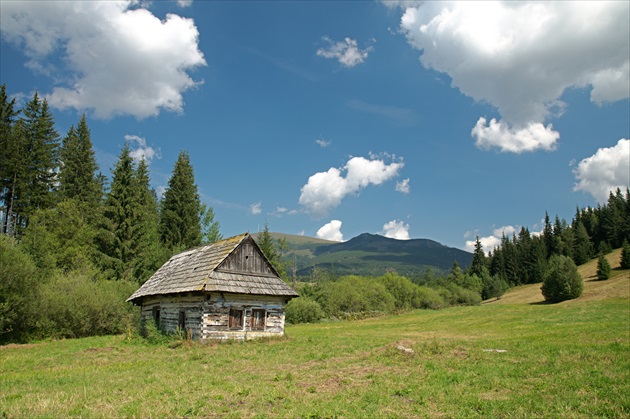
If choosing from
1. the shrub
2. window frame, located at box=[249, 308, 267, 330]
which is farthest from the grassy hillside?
window frame, located at box=[249, 308, 267, 330]

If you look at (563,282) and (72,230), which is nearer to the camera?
(72,230)

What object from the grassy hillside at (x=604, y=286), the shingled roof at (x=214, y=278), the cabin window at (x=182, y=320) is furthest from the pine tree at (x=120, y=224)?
the grassy hillside at (x=604, y=286)

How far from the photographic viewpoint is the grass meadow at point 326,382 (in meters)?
8.37

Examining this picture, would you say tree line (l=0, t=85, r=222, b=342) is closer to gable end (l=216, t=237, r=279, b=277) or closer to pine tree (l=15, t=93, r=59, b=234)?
pine tree (l=15, t=93, r=59, b=234)

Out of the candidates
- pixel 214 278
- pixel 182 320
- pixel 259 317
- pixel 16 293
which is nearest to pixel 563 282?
pixel 259 317

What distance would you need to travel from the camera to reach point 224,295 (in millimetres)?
21688

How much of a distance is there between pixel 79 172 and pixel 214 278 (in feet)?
96.8

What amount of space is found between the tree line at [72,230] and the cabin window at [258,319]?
43.5 feet

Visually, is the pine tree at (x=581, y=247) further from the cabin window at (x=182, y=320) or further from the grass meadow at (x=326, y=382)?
the cabin window at (x=182, y=320)

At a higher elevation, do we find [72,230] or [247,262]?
[72,230]

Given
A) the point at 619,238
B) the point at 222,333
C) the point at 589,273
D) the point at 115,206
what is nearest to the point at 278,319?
the point at 222,333

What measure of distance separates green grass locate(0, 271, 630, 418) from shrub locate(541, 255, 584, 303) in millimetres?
38190

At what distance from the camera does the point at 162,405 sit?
8.74 meters

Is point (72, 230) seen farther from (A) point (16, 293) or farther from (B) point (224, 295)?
(B) point (224, 295)
